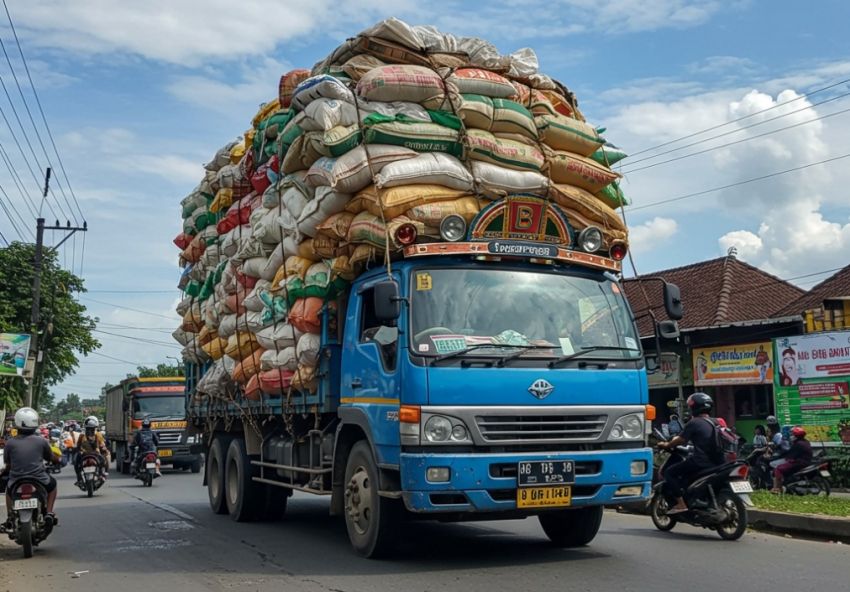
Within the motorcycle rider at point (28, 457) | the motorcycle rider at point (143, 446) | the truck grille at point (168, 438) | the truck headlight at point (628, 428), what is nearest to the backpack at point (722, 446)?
the truck headlight at point (628, 428)

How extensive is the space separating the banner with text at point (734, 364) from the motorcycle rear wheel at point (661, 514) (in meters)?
12.2

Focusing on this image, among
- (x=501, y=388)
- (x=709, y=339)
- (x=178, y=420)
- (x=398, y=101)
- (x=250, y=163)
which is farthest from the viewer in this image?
(x=178, y=420)

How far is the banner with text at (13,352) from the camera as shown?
108 ft

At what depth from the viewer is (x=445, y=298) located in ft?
24.5

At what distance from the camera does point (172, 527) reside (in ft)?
37.4

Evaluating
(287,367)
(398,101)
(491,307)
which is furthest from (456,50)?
(287,367)

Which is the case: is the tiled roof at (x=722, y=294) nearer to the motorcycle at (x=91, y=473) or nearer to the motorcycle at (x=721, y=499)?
the motorcycle at (x=91, y=473)

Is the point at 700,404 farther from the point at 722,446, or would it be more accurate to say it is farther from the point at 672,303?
the point at 672,303

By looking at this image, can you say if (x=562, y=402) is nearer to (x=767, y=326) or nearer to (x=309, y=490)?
(x=309, y=490)

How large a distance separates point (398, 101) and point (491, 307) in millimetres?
2233

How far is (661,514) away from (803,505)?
2.32 meters

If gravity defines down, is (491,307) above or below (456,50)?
below

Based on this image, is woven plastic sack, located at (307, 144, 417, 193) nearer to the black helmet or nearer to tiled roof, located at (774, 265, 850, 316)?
the black helmet

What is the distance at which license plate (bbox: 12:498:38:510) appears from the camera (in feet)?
30.4
